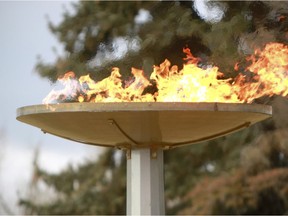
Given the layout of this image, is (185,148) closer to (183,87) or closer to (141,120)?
(183,87)

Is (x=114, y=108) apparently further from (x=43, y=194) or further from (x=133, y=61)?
(x=43, y=194)

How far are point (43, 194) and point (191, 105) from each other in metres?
5.57

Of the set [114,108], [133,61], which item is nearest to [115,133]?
[114,108]

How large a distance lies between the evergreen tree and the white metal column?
3.09m

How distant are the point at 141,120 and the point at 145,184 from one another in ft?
1.52

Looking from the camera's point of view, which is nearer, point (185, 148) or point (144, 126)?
point (144, 126)

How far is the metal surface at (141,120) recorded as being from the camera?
336 centimetres

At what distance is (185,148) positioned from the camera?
8.59 meters

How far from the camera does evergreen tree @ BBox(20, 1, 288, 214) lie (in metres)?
7.12

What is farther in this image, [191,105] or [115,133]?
[115,133]

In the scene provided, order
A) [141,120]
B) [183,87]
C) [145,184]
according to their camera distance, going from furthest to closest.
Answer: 1. [183,87]
2. [145,184]
3. [141,120]

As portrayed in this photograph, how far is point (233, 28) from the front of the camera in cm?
685

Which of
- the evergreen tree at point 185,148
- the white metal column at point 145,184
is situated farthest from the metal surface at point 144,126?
the evergreen tree at point 185,148

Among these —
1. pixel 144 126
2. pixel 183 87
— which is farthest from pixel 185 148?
Answer: pixel 144 126
